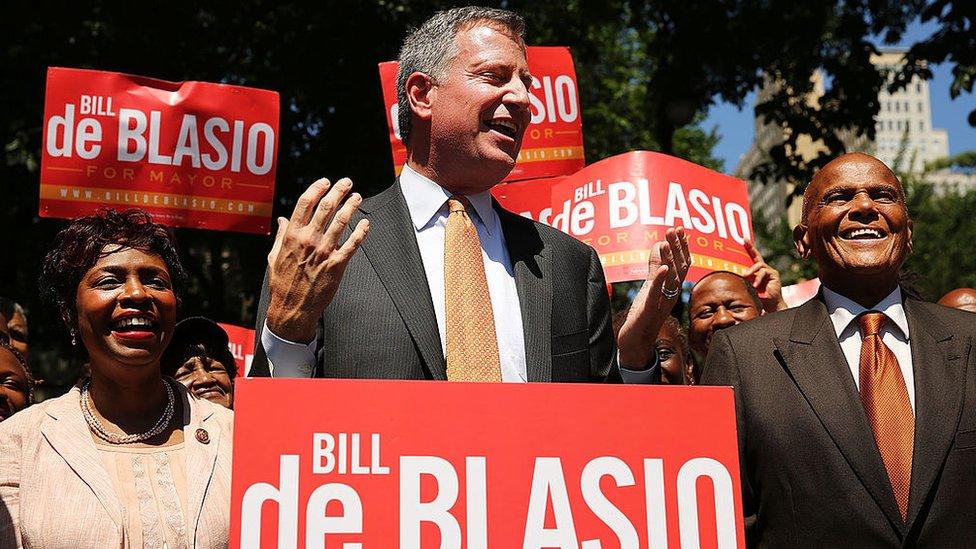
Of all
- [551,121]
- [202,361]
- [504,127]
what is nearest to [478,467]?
[504,127]

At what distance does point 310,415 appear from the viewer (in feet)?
7.38

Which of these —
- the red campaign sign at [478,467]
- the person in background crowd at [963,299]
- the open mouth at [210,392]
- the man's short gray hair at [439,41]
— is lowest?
the red campaign sign at [478,467]

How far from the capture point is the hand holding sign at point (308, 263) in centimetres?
239

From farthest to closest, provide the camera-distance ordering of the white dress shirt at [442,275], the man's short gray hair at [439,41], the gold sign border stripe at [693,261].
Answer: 1. the gold sign border stripe at [693,261]
2. the man's short gray hair at [439,41]
3. the white dress shirt at [442,275]

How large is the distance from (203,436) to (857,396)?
1.77m

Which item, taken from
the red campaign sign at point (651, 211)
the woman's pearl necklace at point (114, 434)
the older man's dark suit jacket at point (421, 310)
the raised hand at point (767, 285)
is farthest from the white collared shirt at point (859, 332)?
the red campaign sign at point (651, 211)

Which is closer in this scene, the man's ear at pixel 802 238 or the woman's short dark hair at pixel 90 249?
the woman's short dark hair at pixel 90 249

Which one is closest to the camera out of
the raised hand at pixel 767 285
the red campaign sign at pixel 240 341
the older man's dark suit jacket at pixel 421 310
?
the older man's dark suit jacket at pixel 421 310

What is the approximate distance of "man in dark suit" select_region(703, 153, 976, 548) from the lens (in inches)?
113

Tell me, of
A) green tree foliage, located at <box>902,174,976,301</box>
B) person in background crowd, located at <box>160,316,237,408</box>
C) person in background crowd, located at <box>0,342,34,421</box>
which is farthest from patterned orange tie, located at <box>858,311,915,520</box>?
green tree foliage, located at <box>902,174,976,301</box>

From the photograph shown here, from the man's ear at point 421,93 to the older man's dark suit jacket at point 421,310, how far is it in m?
0.21

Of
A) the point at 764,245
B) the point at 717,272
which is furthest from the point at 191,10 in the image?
the point at 764,245

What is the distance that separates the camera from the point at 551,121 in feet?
20.3

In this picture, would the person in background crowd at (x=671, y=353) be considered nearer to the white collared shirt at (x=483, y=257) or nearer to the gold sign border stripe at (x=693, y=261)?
the gold sign border stripe at (x=693, y=261)
